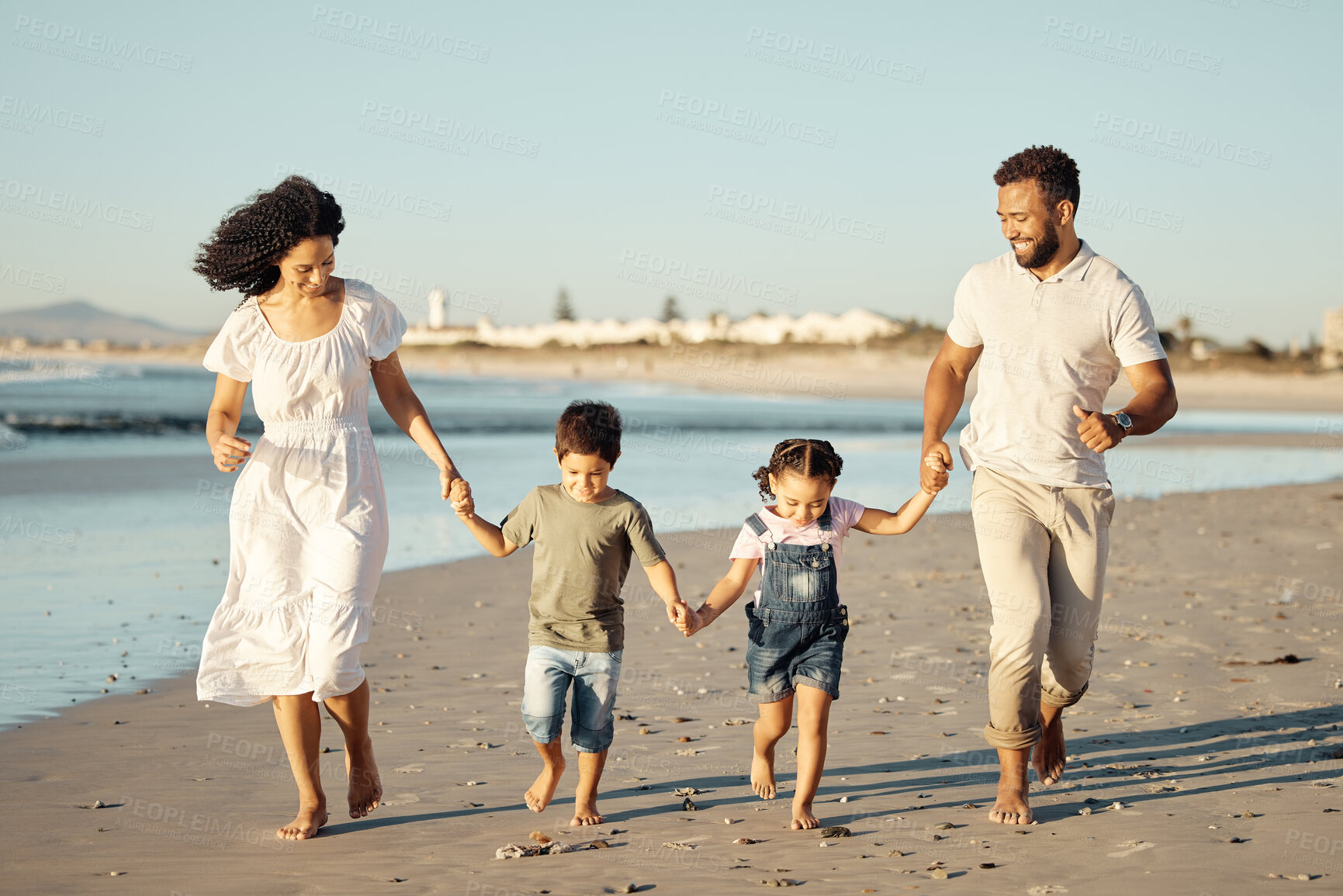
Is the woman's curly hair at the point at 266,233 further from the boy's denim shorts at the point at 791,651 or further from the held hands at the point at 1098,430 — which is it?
the held hands at the point at 1098,430

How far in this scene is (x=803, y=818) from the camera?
404 cm

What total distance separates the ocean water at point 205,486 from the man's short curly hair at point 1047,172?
15.6 feet

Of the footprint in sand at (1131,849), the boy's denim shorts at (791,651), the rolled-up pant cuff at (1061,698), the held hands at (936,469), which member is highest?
the held hands at (936,469)

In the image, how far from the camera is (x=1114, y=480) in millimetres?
17141

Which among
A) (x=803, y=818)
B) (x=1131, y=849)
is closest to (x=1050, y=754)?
(x=1131, y=849)

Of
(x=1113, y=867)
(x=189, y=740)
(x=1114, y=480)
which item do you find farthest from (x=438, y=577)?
(x=1114, y=480)

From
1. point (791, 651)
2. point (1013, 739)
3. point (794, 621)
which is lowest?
point (1013, 739)

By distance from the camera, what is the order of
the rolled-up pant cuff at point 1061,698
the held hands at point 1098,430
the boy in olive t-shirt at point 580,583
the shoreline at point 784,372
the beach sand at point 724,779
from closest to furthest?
the beach sand at point 724,779, the held hands at point 1098,430, the boy in olive t-shirt at point 580,583, the rolled-up pant cuff at point 1061,698, the shoreline at point 784,372

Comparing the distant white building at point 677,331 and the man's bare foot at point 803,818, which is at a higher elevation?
the distant white building at point 677,331

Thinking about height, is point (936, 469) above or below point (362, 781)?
above

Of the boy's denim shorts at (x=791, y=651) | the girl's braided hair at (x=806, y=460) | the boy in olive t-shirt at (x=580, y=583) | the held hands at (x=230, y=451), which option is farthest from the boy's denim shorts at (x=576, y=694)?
the held hands at (x=230, y=451)

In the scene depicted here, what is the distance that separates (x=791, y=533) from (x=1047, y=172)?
1559 millimetres

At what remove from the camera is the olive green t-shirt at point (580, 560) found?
4105 millimetres

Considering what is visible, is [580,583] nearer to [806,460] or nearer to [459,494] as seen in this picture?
[459,494]
